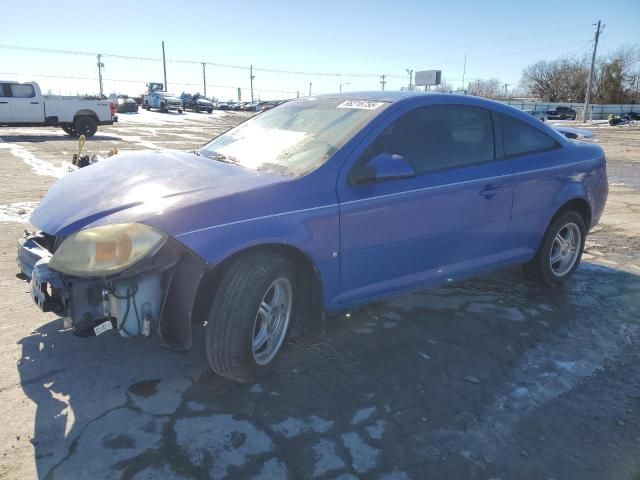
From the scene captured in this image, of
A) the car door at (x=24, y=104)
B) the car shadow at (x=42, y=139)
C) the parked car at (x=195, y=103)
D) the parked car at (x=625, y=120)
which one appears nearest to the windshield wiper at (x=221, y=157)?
the car shadow at (x=42, y=139)

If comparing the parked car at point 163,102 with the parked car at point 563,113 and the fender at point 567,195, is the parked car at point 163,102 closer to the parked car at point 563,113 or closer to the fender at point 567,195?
the parked car at point 563,113

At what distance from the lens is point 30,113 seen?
56.9 ft

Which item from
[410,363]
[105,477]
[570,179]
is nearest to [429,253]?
[410,363]

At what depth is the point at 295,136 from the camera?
338cm

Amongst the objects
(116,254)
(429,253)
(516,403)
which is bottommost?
(516,403)

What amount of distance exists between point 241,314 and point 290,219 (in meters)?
0.56

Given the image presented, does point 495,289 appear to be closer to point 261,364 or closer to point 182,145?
point 261,364

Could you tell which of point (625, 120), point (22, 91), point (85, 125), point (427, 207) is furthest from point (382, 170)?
point (625, 120)

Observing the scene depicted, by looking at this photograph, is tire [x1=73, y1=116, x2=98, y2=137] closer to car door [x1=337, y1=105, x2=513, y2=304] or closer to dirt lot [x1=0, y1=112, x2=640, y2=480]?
dirt lot [x1=0, y1=112, x2=640, y2=480]

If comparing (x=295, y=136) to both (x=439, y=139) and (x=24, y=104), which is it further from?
(x=24, y=104)

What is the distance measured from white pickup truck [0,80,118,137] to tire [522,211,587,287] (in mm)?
17779

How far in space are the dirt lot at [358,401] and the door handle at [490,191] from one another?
92 cm

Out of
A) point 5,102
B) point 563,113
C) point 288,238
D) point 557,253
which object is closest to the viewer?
point 288,238

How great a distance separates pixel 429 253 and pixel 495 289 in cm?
136
